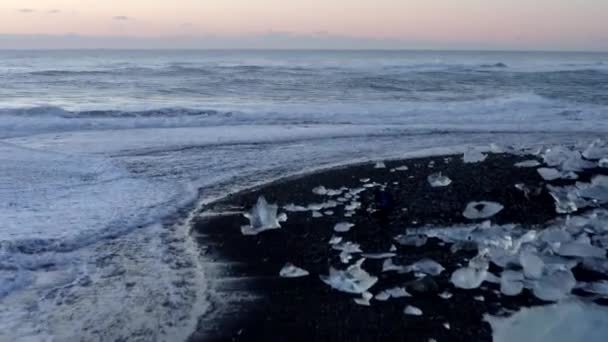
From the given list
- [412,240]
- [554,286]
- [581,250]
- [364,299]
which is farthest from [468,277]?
[581,250]

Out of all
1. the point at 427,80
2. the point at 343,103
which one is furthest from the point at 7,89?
the point at 427,80

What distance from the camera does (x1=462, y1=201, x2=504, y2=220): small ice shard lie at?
630cm

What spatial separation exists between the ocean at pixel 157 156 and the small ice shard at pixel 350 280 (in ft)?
3.40

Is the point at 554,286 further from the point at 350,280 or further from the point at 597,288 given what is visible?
the point at 350,280

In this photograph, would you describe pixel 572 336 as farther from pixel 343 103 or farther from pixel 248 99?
pixel 248 99

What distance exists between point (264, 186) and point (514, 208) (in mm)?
3484

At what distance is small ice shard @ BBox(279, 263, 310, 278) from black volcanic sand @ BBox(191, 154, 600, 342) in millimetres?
90

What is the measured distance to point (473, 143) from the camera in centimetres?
1230

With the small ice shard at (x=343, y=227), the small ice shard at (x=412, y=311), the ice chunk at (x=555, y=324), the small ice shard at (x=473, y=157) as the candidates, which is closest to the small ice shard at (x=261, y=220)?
the small ice shard at (x=343, y=227)

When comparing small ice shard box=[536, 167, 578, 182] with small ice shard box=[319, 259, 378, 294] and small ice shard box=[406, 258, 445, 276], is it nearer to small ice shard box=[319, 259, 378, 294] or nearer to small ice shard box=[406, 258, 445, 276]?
small ice shard box=[406, 258, 445, 276]

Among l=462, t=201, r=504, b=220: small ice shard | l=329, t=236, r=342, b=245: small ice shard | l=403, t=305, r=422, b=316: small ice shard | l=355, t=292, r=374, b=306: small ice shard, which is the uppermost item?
l=462, t=201, r=504, b=220: small ice shard

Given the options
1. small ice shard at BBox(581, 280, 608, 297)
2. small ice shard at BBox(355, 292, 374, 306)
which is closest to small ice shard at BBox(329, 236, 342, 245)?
small ice shard at BBox(355, 292, 374, 306)

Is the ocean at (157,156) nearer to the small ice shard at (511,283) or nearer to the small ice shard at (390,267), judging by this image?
the small ice shard at (390,267)

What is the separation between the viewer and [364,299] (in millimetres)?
4305
